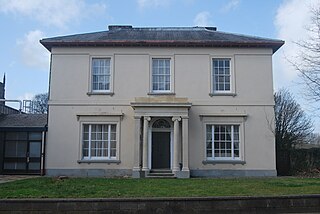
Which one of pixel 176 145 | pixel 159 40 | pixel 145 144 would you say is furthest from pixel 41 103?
pixel 176 145

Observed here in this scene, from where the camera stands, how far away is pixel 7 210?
10.6 meters

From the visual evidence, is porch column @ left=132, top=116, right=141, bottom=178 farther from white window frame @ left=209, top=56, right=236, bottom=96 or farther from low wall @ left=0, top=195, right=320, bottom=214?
low wall @ left=0, top=195, right=320, bottom=214

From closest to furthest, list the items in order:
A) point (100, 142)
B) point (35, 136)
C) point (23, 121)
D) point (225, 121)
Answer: point (225, 121), point (100, 142), point (35, 136), point (23, 121)

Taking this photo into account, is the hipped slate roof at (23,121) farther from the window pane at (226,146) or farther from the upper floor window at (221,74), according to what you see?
the upper floor window at (221,74)

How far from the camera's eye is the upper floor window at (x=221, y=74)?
23.8m

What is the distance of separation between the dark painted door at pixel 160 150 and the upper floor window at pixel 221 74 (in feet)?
13.3

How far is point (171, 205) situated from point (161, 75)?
13.6m

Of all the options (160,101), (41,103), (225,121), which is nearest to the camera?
(160,101)

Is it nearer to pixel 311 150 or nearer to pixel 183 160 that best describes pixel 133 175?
pixel 183 160

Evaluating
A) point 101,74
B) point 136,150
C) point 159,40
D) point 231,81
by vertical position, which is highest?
point 159,40

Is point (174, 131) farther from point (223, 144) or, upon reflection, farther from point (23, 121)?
point (23, 121)

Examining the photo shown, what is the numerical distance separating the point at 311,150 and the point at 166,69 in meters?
10.4

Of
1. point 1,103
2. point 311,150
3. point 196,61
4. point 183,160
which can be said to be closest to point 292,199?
point 183,160

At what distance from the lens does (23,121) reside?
2536cm
